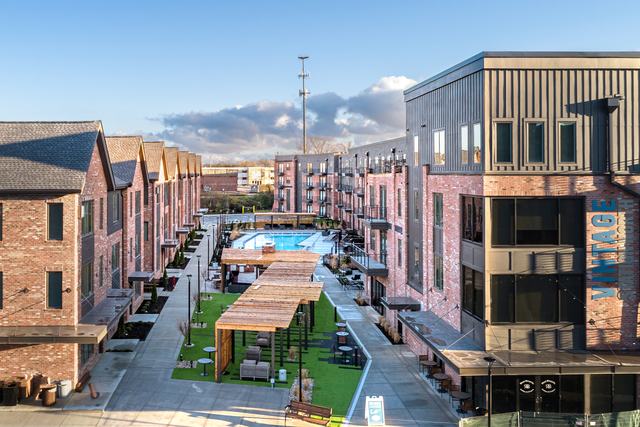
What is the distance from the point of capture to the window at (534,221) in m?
17.4

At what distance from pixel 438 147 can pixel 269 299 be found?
1097 centimetres

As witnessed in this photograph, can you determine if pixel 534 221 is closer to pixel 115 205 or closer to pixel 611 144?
pixel 611 144

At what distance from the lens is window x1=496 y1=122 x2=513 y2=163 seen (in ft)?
57.0

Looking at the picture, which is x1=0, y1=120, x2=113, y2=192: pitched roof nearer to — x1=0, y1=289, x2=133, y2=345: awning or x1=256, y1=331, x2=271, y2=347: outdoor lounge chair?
x1=0, y1=289, x2=133, y2=345: awning

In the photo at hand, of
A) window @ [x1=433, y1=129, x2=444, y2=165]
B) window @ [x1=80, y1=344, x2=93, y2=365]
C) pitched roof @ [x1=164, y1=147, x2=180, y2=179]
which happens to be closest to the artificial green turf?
window @ [x1=80, y1=344, x2=93, y2=365]

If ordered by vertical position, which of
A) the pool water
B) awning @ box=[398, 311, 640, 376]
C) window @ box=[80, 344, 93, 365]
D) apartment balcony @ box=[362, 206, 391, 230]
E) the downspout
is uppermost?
the downspout

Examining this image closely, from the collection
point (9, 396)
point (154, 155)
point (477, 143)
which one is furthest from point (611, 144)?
point (154, 155)

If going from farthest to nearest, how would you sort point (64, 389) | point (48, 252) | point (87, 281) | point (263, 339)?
point (263, 339) < point (87, 281) < point (48, 252) < point (64, 389)

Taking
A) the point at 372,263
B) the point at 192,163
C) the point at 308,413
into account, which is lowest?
the point at 308,413

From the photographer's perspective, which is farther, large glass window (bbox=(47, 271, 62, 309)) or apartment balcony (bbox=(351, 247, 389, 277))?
apartment balcony (bbox=(351, 247, 389, 277))

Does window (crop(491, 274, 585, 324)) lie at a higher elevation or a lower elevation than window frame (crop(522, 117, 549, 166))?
lower

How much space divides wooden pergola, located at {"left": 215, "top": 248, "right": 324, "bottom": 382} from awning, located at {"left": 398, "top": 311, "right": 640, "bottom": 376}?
261 inches

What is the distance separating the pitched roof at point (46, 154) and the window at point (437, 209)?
47.9ft

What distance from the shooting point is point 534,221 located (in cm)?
1738
